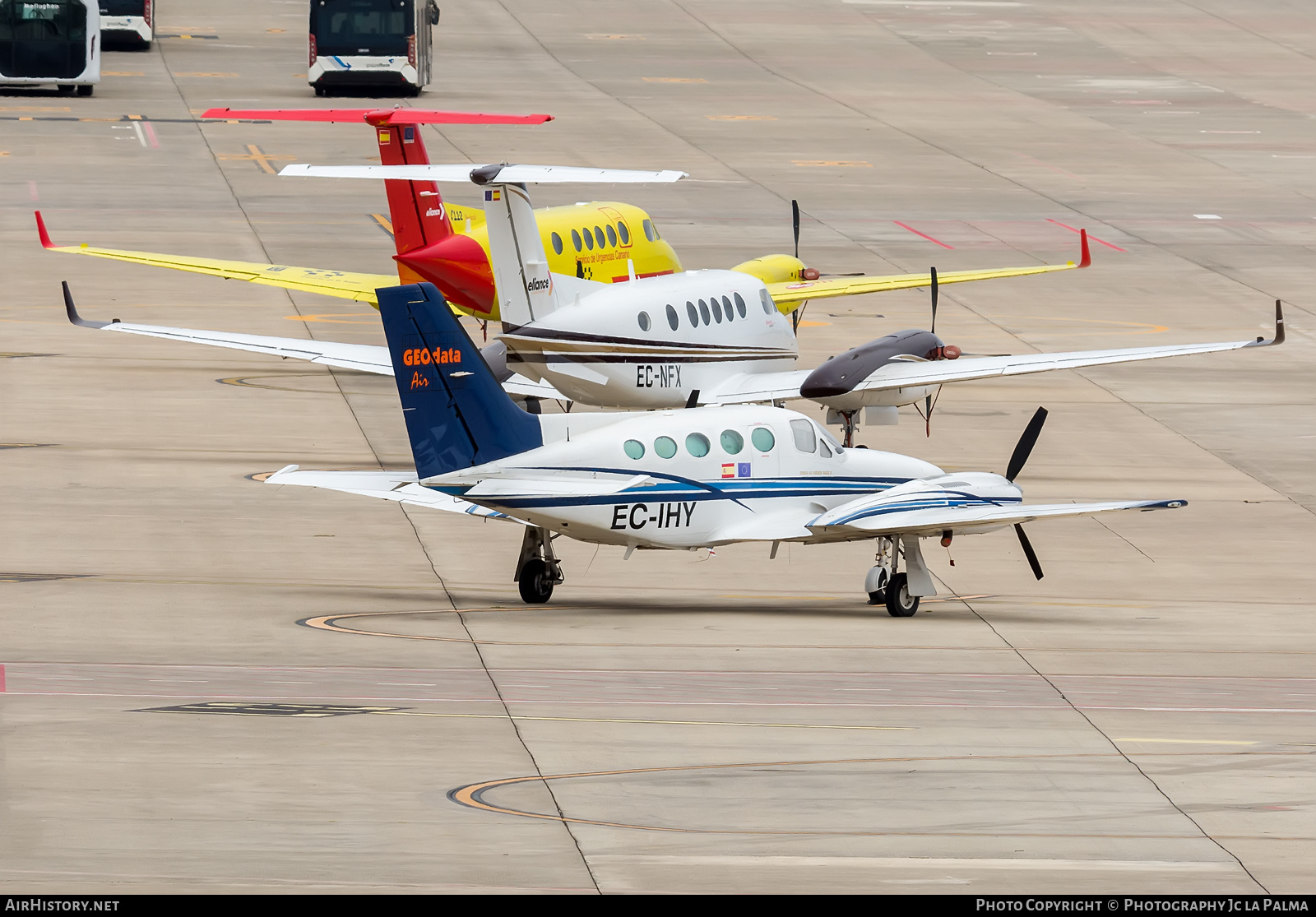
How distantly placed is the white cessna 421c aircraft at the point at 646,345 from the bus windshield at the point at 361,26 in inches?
2009

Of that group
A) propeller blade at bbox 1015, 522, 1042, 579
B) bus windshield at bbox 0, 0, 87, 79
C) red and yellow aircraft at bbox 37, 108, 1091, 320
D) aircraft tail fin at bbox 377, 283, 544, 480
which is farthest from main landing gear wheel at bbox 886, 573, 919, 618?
bus windshield at bbox 0, 0, 87, 79

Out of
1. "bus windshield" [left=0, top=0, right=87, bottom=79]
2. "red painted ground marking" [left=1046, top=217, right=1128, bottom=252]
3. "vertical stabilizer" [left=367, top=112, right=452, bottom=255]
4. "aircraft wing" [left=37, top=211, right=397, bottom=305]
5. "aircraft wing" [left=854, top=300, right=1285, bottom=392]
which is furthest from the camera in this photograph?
"bus windshield" [left=0, top=0, right=87, bottom=79]

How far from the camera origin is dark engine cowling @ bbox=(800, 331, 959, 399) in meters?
38.8

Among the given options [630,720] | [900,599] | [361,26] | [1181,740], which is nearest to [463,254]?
[900,599]

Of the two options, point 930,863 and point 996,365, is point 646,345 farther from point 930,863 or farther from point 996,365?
point 930,863

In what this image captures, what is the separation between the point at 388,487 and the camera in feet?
95.5

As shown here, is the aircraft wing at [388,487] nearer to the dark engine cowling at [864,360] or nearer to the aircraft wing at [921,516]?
the aircraft wing at [921,516]

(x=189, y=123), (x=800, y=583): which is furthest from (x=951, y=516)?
(x=189, y=123)

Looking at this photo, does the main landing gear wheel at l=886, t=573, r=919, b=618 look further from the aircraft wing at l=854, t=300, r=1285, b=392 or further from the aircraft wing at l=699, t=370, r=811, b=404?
the aircraft wing at l=699, t=370, r=811, b=404

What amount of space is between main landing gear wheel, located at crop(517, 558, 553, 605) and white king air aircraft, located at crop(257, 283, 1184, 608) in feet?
0.07

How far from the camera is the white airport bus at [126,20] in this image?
101625mm

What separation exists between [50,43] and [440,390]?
65.6 meters

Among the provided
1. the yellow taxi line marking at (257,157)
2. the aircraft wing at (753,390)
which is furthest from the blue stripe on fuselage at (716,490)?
the yellow taxi line marking at (257,157)

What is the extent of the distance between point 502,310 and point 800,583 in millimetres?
8418
